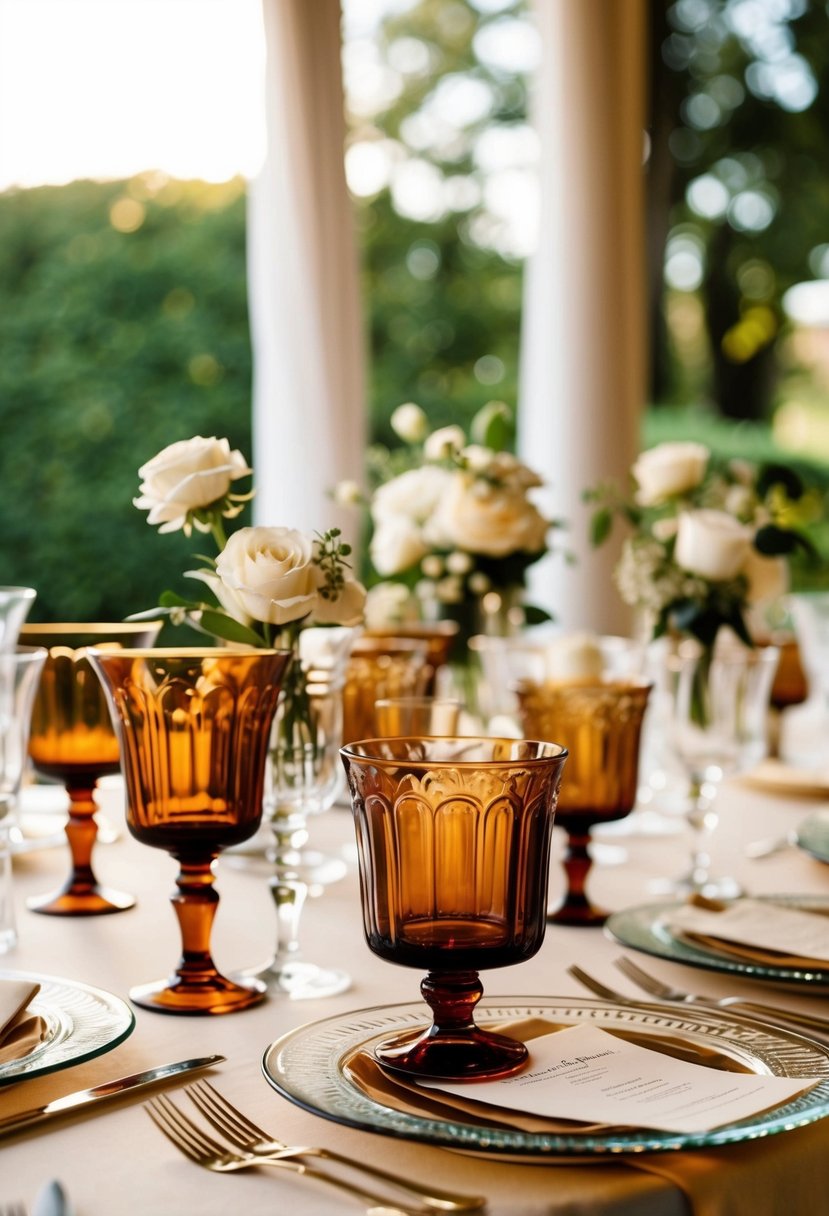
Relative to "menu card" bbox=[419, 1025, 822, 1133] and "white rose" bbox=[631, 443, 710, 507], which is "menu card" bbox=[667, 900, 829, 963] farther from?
"white rose" bbox=[631, 443, 710, 507]

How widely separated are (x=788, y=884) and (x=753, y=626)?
0.83m

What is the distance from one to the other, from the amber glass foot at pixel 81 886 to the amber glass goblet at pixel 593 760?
1.37ft

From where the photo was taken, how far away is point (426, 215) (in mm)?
10469

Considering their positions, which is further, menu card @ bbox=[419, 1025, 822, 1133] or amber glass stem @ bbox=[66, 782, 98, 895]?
amber glass stem @ bbox=[66, 782, 98, 895]

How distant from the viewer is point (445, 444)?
2.07m

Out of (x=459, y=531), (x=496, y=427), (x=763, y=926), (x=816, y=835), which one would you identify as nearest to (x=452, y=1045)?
(x=763, y=926)

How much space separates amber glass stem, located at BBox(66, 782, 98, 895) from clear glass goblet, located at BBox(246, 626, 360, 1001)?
0.83 ft

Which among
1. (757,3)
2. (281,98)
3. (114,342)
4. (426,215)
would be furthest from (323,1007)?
(757,3)

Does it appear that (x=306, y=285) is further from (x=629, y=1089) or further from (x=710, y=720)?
(x=629, y=1089)

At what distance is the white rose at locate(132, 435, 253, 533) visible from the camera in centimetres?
116

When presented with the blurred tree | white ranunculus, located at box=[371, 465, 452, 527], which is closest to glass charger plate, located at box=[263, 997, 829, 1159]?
white ranunculus, located at box=[371, 465, 452, 527]

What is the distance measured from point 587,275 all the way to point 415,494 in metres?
2.48

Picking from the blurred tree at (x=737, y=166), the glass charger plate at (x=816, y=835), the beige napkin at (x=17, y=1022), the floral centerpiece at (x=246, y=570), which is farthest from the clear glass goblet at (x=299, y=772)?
the blurred tree at (x=737, y=166)

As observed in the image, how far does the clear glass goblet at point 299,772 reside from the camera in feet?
3.85
